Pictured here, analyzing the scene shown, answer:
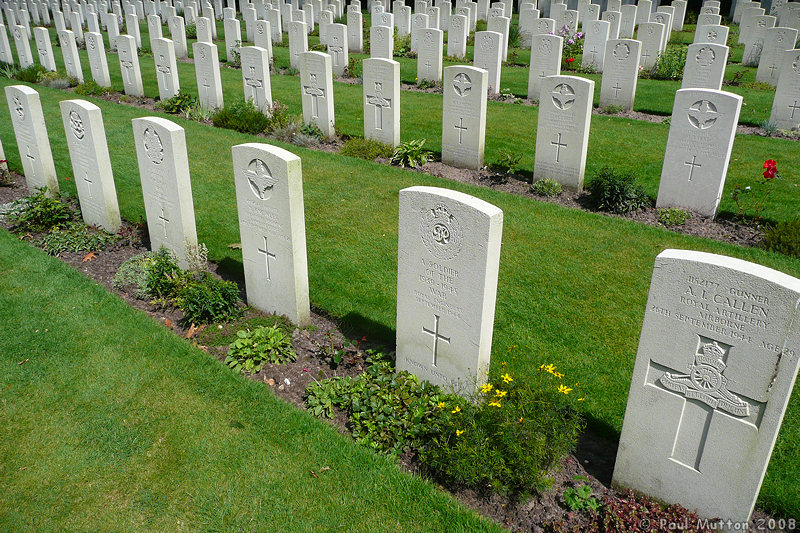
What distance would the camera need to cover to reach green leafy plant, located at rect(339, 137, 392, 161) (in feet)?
40.4

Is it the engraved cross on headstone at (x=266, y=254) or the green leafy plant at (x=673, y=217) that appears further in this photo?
the green leafy plant at (x=673, y=217)

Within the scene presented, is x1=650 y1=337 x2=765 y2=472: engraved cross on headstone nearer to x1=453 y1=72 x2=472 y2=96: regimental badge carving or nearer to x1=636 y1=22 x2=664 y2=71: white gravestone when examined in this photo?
x1=453 y1=72 x2=472 y2=96: regimental badge carving

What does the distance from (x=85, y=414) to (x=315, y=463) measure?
7.10ft

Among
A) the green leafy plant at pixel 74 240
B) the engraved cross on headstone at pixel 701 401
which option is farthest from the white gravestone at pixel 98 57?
the engraved cross on headstone at pixel 701 401

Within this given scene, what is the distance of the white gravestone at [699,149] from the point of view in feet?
28.3

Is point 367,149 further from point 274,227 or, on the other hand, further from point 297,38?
point 297,38

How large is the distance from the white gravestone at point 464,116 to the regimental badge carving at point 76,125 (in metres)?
5.99

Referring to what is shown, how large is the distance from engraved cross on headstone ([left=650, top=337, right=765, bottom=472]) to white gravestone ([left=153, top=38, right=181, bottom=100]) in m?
15.0

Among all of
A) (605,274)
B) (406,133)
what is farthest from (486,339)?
(406,133)

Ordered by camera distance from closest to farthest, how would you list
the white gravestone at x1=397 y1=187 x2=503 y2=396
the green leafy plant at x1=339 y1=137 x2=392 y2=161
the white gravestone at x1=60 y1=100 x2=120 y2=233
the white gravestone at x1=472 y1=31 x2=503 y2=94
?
the white gravestone at x1=397 y1=187 x2=503 y2=396
the white gravestone at x1=60 y1=100 x2=120 y2=233
the green leafy plant at x1=339 y1=137 x2=392 y2=161
the white gravestone at x1=472 y1=31 x2=503 y2=94

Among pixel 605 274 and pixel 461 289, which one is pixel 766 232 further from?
pixel 461 289

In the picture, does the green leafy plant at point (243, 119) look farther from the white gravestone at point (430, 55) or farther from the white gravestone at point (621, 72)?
the white gravestone at point (621, 72)

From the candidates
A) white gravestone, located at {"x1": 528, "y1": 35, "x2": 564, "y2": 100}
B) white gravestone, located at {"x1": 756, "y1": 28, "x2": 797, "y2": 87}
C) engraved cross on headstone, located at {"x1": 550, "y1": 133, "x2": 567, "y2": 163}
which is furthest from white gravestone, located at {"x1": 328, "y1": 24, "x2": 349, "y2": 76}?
white gravestone, located at {"x1": 756, "y1": 28, "x2": 797, "y2": 87}

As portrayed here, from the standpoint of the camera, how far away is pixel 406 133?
13836mm
